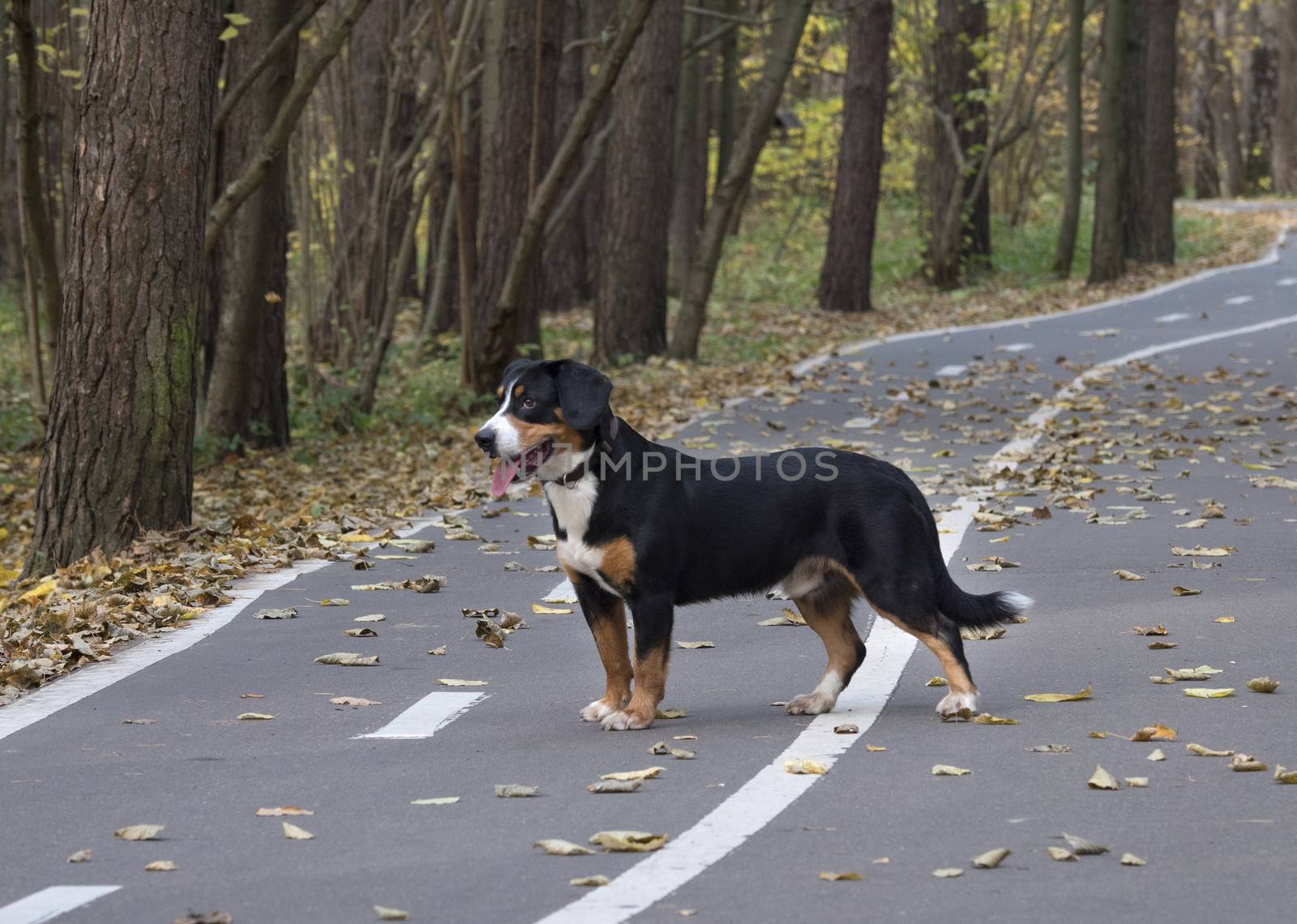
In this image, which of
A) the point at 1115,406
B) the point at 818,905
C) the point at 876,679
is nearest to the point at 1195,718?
the point at 876,679

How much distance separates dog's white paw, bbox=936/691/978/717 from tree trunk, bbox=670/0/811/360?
1548 cm

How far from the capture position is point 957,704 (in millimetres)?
6762

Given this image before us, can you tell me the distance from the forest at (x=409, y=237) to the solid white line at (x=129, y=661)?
0.24 meters

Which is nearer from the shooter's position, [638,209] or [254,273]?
[254,273]

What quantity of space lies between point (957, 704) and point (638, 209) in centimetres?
1642

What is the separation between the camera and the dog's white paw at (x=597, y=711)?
6902 millimetres

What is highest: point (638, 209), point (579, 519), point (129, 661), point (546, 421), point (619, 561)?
point (638, 209)

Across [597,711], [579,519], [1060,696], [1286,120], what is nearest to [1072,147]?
[1060,696]

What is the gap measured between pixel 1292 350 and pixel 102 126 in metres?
14.9

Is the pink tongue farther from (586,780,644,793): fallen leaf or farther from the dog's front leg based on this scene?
(586,780,644,793): fallen leaf

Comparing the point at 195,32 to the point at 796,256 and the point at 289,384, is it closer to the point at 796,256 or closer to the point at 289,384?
the point at 289,384

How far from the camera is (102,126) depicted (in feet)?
37.0

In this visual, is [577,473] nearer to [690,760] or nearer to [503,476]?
[503,476]

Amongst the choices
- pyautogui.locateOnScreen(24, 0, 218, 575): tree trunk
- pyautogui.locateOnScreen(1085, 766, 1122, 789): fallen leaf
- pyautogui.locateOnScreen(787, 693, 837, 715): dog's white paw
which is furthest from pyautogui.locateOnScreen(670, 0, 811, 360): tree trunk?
pyautogui.locateOnScreen(1085, 766, 1122, 789): fallen leaf
